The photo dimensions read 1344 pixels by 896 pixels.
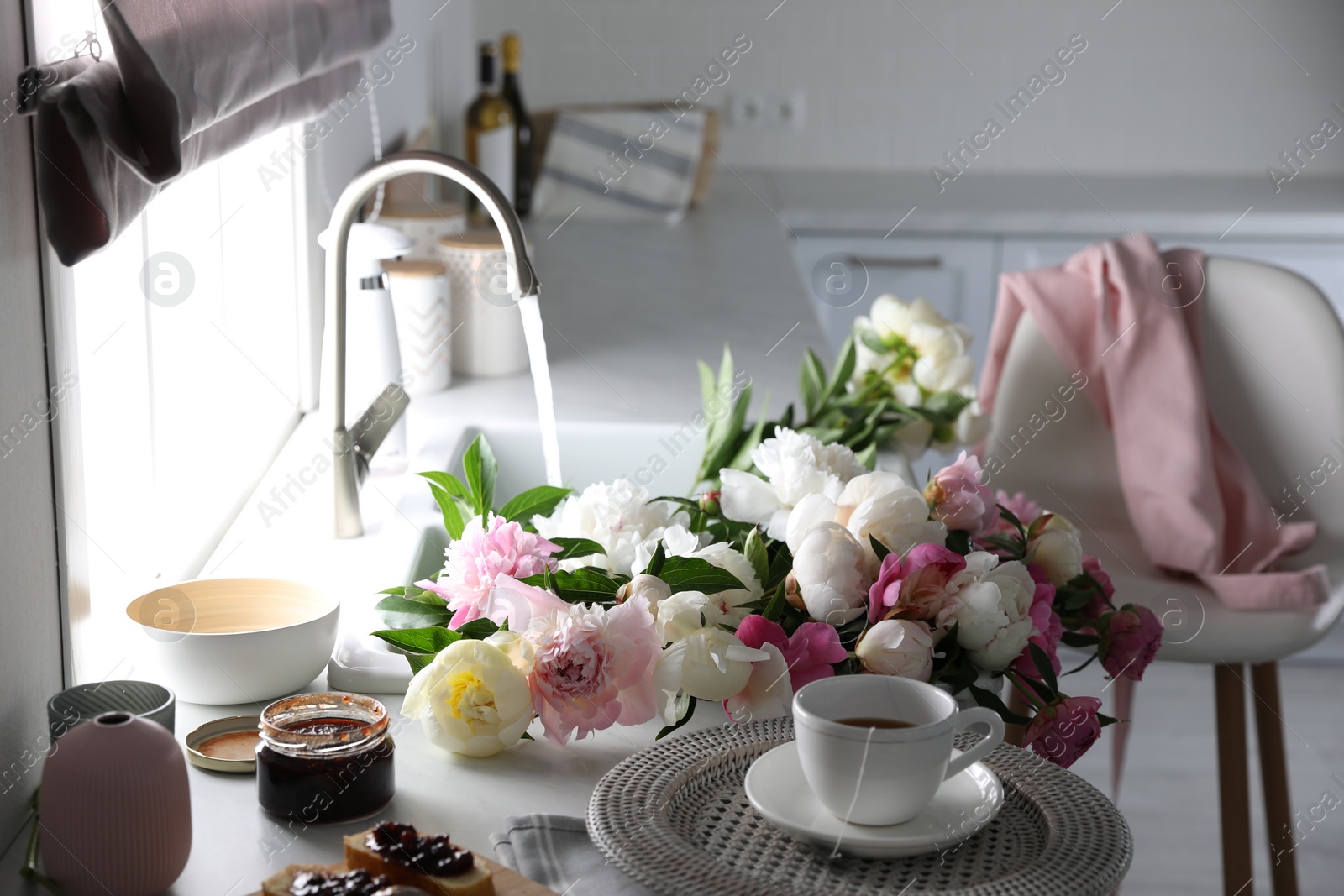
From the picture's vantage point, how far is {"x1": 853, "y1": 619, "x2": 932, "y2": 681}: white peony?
747 millimetres

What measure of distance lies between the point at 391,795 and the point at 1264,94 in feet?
11.2

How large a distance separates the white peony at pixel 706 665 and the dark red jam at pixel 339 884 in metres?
0.22

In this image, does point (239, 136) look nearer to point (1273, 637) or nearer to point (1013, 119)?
point (1273, 637)

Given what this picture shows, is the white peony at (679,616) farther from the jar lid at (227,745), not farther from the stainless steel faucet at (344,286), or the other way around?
the stainless steel faucet at (344,286)

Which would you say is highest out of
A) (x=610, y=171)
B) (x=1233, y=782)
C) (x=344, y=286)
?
(x=610, y=171)

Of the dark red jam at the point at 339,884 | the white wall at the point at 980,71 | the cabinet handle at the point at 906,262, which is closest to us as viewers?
the dark red jam at the point at 339,884

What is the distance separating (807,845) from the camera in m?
0.64

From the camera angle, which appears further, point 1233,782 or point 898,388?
point 1233,782

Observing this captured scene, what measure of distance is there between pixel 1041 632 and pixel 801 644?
17 centimetres

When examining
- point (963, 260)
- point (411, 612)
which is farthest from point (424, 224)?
point (963, 260)

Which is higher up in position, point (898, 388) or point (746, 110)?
point (746, 110)

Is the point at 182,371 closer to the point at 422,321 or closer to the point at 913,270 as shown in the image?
the point at 422,321

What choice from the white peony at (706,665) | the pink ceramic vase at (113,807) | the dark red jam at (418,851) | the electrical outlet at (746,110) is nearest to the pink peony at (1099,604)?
the white peony at (706,665)

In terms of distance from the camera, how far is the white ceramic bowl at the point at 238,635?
80 centimetres
